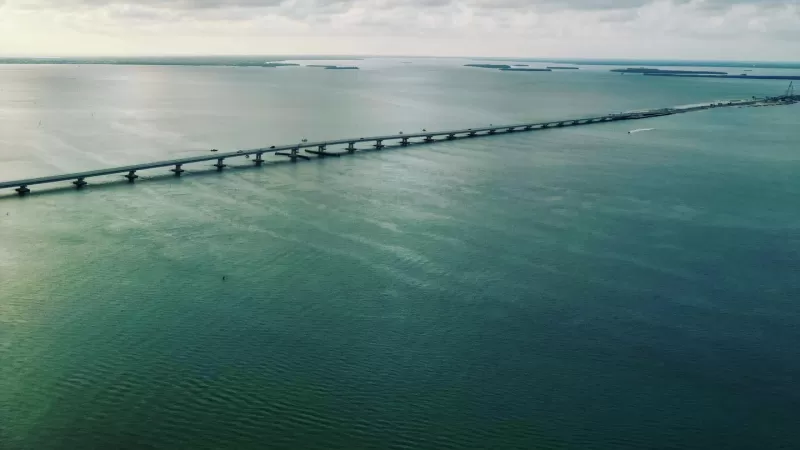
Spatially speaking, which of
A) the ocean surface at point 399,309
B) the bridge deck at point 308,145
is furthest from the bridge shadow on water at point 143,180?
the bridge deck at point 308,145

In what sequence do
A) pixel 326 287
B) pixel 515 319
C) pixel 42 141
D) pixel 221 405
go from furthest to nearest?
1. pixel 42 141
2. pixel 326 287
3. pixel 515 319
4. pixel 221 405

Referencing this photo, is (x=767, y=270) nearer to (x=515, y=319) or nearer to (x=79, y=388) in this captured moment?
(x=515, y=319)

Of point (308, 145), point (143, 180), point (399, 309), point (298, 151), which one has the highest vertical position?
point (308, 145)

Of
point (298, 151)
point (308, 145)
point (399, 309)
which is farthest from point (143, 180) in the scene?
point (399, 309)

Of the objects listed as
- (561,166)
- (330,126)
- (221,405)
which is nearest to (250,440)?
(221,405)

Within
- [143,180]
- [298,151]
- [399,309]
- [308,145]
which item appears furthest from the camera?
[298,151]

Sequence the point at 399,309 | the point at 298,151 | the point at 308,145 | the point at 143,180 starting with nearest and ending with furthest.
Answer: the point at 399,309
the point at 143,180
the point at 308,145
the point at 298,151

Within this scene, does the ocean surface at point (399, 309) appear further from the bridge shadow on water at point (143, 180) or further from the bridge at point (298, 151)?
the bridge at point (298, 151)

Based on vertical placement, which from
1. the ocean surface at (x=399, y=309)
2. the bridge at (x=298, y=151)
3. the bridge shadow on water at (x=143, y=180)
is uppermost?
the bridge at (x=298, y=151)

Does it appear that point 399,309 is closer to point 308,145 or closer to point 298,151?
point 308,145
